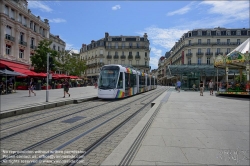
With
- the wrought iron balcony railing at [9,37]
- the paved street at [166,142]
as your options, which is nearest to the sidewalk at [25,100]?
the paved street at [166,142]

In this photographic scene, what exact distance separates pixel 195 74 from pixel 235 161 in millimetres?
28361

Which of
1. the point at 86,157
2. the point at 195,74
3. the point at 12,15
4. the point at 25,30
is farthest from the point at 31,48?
the point at 86,157

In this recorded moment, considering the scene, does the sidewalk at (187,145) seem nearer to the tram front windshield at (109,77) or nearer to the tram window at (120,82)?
the tram front windshield at (109,77)

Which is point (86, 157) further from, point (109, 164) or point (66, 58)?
point (66, 58)

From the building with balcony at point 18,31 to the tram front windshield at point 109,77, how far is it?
61.2 feet

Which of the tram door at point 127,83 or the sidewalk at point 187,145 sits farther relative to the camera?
the tram door at point 127,83

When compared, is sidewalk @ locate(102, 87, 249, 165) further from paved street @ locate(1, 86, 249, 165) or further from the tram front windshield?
the tram front windshield

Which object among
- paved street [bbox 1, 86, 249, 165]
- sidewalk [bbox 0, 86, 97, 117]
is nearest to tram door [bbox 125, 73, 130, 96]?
sidewalk [bbox 0, 86, 97, 117]

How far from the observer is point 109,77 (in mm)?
14648

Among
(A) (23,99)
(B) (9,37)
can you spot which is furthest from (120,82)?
(B) (9,37)

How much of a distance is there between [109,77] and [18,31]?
2302 cm

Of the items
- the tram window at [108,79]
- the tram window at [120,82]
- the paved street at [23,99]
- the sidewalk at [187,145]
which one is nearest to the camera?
the sidewalk at [187,145]

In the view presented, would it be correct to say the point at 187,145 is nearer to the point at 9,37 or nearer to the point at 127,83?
the point at 127,83

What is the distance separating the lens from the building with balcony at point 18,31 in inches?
1059
